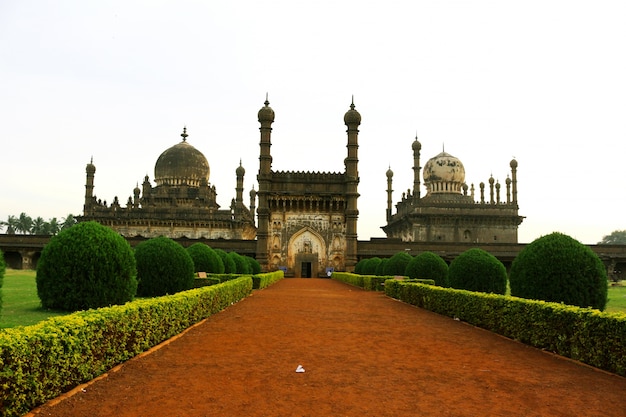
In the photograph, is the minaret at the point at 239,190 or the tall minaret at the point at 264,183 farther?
the minaret at the point at 239,190

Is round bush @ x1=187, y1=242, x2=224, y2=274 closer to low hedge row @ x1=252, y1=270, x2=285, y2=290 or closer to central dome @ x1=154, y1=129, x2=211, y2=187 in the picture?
low hedge row @ x1=252, y1=270, x2=285, y2=290

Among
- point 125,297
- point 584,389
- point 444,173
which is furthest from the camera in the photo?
point 444,173

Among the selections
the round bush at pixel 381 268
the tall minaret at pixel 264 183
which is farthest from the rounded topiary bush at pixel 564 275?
the tall minaret at pixel 264 183

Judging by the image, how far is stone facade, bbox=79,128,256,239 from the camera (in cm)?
4631

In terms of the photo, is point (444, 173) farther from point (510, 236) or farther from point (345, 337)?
point (345, 337)

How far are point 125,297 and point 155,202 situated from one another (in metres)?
39.8

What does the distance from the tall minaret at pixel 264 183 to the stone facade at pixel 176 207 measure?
9853 millimetres

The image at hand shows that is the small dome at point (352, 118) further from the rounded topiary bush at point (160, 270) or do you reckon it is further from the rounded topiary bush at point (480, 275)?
the rounded topiary bush at point (160, 270)

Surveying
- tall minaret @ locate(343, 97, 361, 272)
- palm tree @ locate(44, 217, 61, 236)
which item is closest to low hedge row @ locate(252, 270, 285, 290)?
tall minaret @ locate(343, 97, 361, 272)

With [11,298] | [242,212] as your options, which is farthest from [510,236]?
[11,298]

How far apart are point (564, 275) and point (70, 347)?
955cm

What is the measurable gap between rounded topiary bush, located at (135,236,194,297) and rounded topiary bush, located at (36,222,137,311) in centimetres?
387

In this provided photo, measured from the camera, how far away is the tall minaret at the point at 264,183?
37.6 meters

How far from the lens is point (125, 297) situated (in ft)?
33.3
